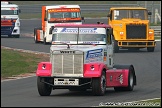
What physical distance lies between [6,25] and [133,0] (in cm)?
2921

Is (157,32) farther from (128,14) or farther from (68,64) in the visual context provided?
(68,64)

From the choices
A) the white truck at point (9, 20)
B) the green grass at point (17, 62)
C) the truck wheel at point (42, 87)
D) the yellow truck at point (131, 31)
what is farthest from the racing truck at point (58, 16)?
the truck wheel at point (42, 87)

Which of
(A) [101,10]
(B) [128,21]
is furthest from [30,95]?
(A) [101,10]

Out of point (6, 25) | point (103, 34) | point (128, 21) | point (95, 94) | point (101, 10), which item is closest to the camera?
point (95, 94)

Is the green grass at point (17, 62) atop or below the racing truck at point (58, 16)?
below

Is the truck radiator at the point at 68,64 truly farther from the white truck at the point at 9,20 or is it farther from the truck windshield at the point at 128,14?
the white truck at the point at 9,20

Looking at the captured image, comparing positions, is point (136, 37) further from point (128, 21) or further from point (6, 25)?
point (6, 25)

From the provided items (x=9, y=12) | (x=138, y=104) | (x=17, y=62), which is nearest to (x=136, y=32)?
(x=17, y=62)

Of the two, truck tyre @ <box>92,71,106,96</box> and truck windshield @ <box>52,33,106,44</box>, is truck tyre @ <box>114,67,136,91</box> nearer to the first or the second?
truck windshield @ <box>52,33,106,44</box>

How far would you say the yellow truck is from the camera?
35.8 m

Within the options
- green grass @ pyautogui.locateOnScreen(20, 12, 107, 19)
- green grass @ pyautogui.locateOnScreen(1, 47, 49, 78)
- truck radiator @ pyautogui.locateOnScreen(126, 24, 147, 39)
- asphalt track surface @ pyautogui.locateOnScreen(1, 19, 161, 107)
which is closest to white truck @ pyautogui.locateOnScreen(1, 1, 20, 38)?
truck radiator @ pyautogui.locateOnScreen(126, 24, 147, 39)

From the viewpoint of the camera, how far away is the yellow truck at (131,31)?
117ft

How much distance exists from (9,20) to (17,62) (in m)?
18.4

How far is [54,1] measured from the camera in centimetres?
7112
